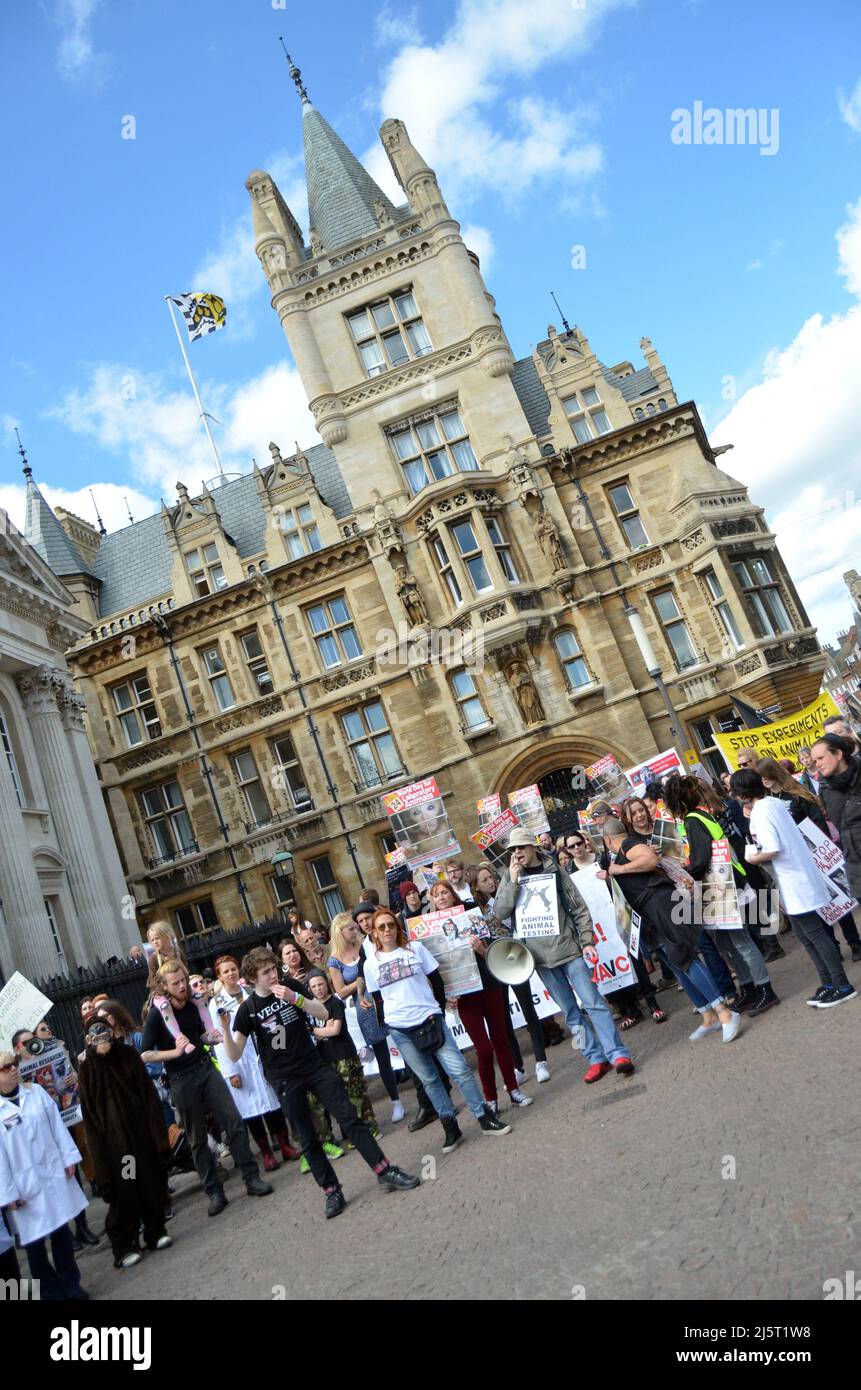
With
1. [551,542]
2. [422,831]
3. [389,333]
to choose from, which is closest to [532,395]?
[389,333]

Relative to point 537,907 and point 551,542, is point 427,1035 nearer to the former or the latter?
point 537,907

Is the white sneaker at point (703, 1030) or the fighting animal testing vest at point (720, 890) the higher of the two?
the fighting animal testing vest at point (720, 890)

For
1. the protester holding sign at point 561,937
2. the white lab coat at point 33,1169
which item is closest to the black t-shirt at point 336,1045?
the protester holding sign at point 561,937

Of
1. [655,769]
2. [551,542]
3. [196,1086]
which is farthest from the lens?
[551,542]

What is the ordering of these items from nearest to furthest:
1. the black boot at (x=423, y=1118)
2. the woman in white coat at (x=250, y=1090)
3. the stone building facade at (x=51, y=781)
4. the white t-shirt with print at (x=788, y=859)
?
the white t-shirt with print at (x=788, y=859)
the black boot at (x=423, y=1118)
the woman in white coat at (x=250, y=1090)
the stone building facade at (x=51, y=781)

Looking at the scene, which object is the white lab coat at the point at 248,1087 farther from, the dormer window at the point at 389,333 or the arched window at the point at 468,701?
the dormer window at the point at 389,333

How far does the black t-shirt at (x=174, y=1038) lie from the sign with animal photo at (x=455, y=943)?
88.2 inches

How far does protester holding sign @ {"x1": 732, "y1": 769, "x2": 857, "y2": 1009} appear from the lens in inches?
307

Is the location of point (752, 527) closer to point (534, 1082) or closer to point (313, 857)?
point (313, 857)

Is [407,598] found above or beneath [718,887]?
above

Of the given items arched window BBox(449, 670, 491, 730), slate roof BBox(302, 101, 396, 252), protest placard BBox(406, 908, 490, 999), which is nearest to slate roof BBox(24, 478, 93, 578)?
slate roof BBox(302, 101, 396, 252)

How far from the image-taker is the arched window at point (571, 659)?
27.1 m

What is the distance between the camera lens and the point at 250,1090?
9.88m

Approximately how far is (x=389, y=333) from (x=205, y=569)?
30.0ft
